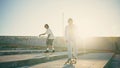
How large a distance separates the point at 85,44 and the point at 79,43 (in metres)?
1.13

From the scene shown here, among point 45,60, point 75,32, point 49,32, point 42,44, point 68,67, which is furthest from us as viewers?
point 42,44

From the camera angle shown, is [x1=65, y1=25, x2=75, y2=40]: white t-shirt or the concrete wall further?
the concrete wall

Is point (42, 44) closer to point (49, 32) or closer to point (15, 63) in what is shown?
point (49, 32)

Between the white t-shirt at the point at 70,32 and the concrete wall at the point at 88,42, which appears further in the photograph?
the concrete wall at the point at 88,42

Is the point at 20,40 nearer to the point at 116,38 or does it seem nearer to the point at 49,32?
→ the point at 116,38

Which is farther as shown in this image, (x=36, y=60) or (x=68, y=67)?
(x=36, y=60)

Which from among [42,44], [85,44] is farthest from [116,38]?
[42,44]

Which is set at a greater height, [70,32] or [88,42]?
[70,32]

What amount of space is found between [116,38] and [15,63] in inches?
995

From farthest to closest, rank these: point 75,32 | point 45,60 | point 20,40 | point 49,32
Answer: point 20,40
point 49,32
point 45,60
point 75,32

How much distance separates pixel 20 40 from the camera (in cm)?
2762

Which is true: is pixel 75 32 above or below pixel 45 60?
above

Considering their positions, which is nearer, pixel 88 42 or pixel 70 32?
pixel 70 32

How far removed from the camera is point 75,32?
6938 millimetres
